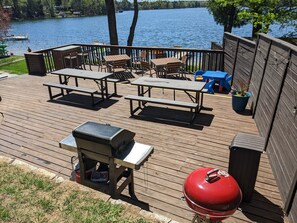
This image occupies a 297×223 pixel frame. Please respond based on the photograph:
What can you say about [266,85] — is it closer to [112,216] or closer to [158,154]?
[158,154]

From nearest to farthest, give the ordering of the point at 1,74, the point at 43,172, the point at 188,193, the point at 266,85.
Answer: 1. the point at 188,193
2. the point at 43,172
3. the point at 266,85
4. the point at 1,74

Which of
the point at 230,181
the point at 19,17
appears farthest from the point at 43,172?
the point at 19,17

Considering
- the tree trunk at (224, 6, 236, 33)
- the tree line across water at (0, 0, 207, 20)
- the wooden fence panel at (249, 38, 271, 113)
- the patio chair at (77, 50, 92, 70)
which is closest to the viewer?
the wooden fence panel at (249, 38, 271, 113)

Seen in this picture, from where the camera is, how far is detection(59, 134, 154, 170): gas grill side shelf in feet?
8.44

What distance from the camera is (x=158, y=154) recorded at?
3.95m

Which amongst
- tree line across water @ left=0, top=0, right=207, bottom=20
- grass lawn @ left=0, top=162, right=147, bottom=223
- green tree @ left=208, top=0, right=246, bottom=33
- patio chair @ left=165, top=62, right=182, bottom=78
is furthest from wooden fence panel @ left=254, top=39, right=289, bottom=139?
tree line across water @ left=0, top=0, right=207, bottom=20

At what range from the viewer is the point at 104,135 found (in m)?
2.49

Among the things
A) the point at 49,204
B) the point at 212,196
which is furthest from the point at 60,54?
the point at 212,196

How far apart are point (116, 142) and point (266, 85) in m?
3.22

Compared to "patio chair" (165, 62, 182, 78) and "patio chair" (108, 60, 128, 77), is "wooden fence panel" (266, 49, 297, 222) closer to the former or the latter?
"patio chair" (165, 62, 182, 78)

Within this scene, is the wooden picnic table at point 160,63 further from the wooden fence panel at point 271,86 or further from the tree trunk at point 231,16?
the tree trunk at point 231,16

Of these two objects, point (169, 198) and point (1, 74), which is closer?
point (169, 198)

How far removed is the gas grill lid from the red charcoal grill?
836 mm

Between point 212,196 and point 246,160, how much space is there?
36.9 inches
